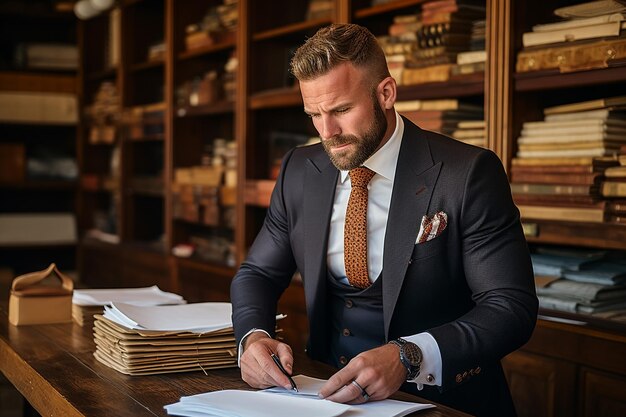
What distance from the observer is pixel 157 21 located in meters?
6.29

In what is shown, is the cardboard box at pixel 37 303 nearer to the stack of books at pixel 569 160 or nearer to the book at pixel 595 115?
the stack of books at pixel 569 160

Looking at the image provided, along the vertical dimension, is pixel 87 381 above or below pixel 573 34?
below

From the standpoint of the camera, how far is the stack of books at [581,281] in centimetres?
291

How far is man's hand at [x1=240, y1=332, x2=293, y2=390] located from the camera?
182 centimetres

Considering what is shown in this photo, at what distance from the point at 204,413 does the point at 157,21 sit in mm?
5073

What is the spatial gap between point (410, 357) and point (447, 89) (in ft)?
5.71

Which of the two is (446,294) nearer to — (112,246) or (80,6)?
(80,6)

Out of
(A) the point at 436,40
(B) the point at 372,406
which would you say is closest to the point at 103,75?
(A) the point at 436,40

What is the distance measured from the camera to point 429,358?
1.82m

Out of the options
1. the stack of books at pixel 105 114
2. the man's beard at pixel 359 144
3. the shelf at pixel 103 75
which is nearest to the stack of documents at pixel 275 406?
the man's beard at pixel 359 144

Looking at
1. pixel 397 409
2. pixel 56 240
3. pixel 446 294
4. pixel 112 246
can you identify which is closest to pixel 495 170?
pixel 446 294

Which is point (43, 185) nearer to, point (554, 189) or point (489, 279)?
point (554, 189)

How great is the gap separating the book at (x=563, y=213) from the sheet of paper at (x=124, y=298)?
1245 millimetres

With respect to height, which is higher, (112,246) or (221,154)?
(221,154)
